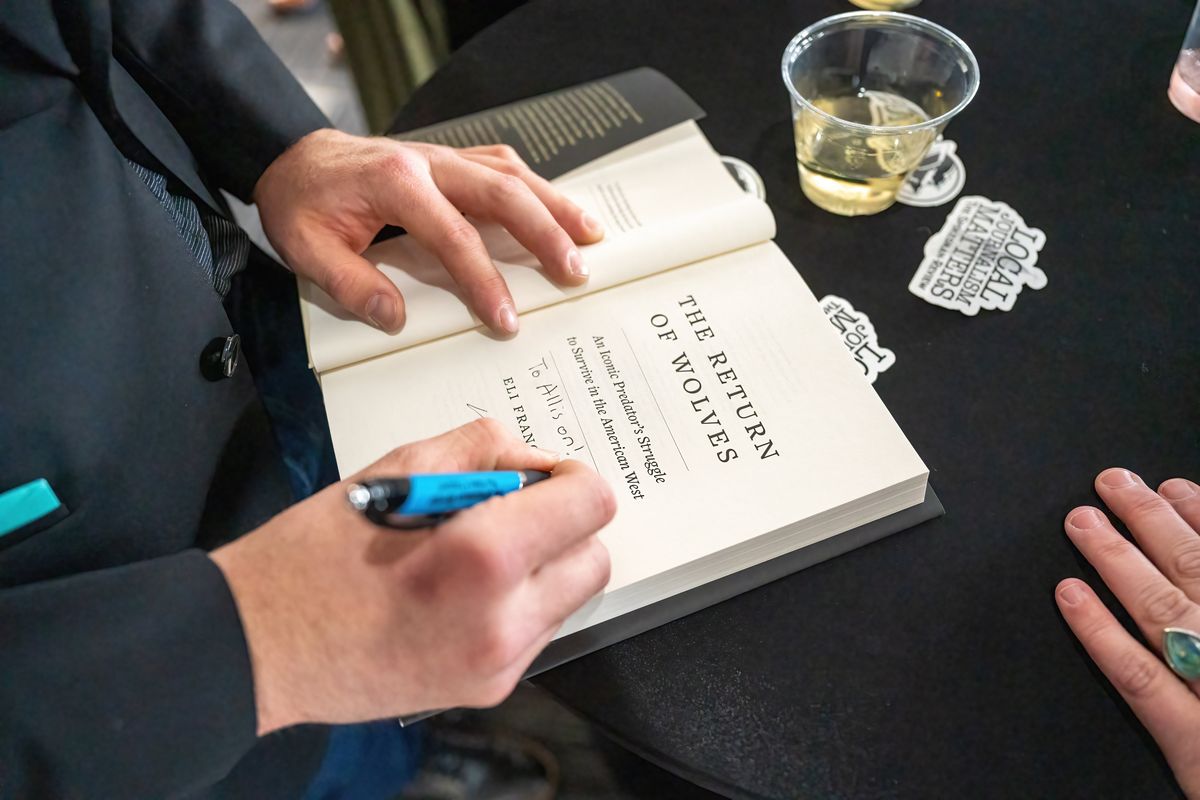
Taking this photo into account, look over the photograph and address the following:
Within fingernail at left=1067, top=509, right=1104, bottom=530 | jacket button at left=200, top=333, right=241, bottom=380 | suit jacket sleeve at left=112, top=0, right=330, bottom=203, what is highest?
suit jacket sleeve at left=112, top=0, right=330, bottom=203

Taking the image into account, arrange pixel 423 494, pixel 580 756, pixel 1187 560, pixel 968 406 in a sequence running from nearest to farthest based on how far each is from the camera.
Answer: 1. pixel 423 494
2. pixel 1187 560
3. pixel 968 406
4. pixel 580 756

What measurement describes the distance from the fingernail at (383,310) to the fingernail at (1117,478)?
0.55m

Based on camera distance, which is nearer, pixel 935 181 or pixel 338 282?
pixel 338 282

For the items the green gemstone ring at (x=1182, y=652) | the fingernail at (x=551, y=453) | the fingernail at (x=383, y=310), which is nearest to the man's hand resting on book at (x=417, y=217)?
the fingernail at (x=383, y=310)

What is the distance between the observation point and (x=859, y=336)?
702 mm

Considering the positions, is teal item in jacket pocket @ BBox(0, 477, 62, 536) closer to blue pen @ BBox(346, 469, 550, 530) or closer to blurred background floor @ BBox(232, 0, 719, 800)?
blue pen @ BBox(346, 469, 550, 530)

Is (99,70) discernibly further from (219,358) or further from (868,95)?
(868,95)

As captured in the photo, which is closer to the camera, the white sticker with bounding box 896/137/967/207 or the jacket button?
the jacket button

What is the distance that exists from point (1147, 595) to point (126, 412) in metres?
0.70

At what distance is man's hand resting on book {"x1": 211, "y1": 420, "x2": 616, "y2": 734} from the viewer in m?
0.47

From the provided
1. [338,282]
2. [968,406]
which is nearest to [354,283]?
[338,282]

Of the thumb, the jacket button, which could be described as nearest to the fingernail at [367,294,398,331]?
the thumb

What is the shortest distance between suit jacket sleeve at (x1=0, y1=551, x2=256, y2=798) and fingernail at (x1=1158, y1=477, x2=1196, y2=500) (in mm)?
622

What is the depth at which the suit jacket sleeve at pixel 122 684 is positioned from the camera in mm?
471
